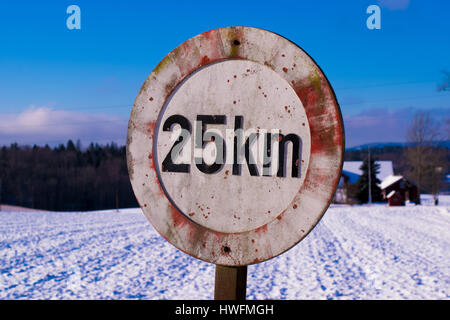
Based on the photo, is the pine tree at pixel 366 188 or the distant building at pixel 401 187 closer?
the pine tree at pixel 366 188

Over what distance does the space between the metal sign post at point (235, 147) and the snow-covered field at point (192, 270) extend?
4782mm

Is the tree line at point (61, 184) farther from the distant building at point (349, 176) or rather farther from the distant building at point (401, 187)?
the distant building at point (401, 187)

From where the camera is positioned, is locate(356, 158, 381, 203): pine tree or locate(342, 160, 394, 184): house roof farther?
locate(342, 160, 394, 184): house roof

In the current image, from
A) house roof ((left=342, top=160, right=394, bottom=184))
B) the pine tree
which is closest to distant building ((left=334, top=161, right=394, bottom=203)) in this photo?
house roof ((left=342, top=160, right=394, bottom=184))

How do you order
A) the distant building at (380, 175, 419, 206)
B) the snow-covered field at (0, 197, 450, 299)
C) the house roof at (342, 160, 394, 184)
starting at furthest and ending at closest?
the house roof at (342, 160, 394, 184)
the distant building at (380, 175, 419, 206)
the snow-covered field at (0, 197, 450, 299)

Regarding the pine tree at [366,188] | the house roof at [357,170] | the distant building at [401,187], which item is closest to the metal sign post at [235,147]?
the pine tree at [366,188]

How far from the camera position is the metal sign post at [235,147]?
116cm

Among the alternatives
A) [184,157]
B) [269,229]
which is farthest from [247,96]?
[269,229]

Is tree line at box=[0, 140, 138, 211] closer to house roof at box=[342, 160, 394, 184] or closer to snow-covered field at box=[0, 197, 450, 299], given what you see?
house roof at box=[342, 160, 394, 184]

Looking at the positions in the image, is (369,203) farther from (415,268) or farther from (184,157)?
(184,157)

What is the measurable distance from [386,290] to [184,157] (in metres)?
6.23

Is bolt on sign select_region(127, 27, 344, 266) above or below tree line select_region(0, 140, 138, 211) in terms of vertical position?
above

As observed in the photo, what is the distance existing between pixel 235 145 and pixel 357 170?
6303 cm

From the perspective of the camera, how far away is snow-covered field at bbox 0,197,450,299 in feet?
19.6
